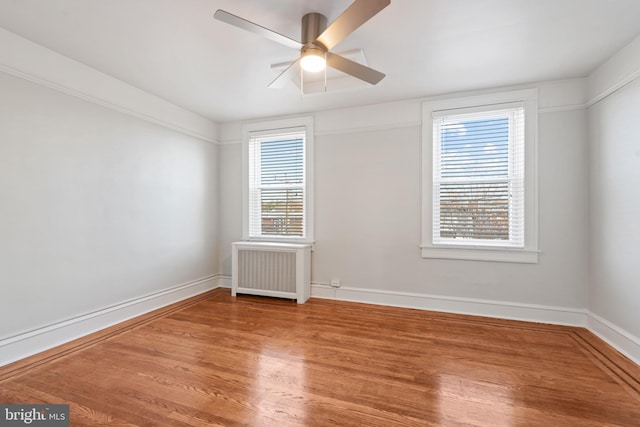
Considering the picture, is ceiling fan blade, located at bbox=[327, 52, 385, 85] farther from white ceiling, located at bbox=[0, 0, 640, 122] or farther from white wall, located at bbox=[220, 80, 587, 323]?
white wall, located at bbox=[220, 80, 587, 323]

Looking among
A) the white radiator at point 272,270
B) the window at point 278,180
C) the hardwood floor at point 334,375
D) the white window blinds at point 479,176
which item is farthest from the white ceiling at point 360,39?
the hardwood floor at point 334,375

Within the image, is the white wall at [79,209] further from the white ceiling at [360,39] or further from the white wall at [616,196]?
the white wall at [616,196]

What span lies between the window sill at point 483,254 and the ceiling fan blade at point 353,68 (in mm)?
2086

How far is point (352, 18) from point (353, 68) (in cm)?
60

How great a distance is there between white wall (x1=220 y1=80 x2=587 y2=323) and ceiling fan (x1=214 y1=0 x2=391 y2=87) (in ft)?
4.76

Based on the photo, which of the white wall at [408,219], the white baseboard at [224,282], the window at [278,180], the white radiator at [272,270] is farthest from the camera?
the white baseboard at [224,282]

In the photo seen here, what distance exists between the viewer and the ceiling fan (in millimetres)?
1609

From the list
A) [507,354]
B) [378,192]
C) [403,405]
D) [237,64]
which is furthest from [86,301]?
[507,354]

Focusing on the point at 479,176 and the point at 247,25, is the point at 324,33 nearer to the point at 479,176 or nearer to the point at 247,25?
the point at 247,25

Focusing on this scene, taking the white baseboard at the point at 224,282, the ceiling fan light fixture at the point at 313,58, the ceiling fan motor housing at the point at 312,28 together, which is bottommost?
the white baseboard at the point at 224,282

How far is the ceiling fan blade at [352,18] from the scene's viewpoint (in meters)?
1.54

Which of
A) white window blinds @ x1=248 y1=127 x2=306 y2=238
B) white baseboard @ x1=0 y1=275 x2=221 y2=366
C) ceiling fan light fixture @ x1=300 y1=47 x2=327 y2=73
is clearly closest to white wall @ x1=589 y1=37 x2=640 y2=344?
ceiling fan light fixture @ x1=300 y1=47 x2=327 y2=73

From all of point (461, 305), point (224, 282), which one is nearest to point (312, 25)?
point (461, 305)

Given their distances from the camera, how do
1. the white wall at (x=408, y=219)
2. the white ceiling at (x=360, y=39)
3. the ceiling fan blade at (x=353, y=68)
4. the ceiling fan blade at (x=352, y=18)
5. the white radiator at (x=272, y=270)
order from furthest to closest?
1. the white radiator at (x=272, y=270)
2. the white wall at (x=408, y=219)
3. the ceiling fan blade at (x=353, y=68)
4. the white ceiling at (x=360, y=39)
5. the ceiling fan blade at (x=352, y=18)
